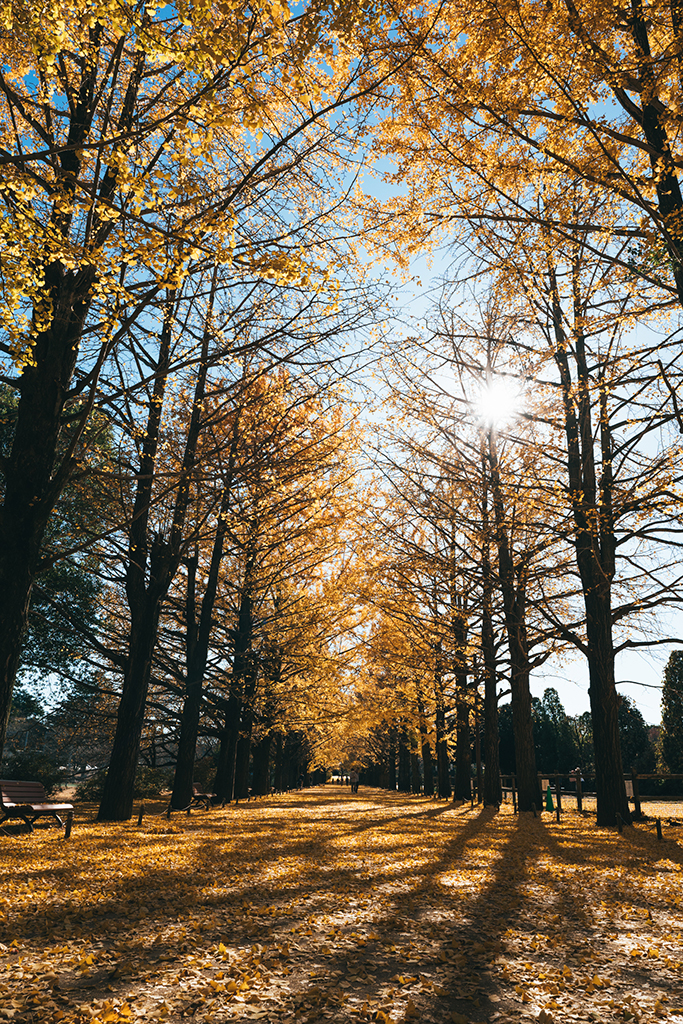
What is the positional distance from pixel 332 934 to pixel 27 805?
6.95 m

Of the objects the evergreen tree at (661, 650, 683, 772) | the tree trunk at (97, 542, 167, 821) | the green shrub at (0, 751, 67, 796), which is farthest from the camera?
the evergreen tree at (661, 650, 683, 772)

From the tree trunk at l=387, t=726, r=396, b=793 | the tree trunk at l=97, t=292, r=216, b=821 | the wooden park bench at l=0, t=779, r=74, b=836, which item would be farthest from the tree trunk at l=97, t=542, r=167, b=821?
the tree trunk at l=387, t=726, r=396, b=793

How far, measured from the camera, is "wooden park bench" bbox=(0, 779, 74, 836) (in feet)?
30.3

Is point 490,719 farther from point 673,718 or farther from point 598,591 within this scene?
point 673,718

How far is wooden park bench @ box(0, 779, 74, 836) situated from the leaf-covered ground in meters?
0.64

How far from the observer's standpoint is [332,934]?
4.51 meters

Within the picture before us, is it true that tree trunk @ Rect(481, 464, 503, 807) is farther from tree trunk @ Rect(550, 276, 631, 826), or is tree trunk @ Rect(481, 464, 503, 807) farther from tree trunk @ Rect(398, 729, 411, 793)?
tree trunk @ Rect(398, 729, 411, 793)

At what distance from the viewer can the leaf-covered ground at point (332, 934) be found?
338 centimetres

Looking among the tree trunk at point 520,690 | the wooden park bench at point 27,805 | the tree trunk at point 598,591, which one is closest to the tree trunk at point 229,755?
the tree trunk at point 520,690

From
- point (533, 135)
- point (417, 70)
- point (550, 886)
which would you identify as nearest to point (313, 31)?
point (417, 70)

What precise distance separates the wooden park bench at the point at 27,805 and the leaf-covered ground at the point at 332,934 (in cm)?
64

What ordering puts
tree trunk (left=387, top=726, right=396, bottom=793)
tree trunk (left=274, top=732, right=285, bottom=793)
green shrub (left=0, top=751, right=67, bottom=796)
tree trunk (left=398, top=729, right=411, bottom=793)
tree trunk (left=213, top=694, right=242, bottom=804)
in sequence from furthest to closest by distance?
tree trunk (left=387, top=726, right=396, bottom=793), tree trunk (left=398, top=729, right=411, bottom=793), tree trunk (left=274, top=732, right=285, bottom=793), green shrub (left=0, top=751, right=67, bottom=796), tree trunk (left=213, top=694, right=242, bottom=804)

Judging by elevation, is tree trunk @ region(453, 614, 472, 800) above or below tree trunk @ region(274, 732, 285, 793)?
above

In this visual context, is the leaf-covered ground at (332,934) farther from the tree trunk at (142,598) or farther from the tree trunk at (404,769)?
the tree trunk at (404,769)
